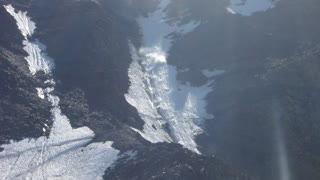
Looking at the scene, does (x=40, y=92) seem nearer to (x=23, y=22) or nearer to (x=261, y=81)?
(x=23, y=22)

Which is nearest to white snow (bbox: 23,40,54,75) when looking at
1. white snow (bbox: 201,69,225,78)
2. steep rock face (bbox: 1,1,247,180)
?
steep rock face (bbox: 1,1,247,180)

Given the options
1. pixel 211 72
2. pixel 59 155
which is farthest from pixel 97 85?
pixel 59 155

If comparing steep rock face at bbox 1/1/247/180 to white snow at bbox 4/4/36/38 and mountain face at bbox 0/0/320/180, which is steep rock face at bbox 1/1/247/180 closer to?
mountain face at bbox 0/0/320/180

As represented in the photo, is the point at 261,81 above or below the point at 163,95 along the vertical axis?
below

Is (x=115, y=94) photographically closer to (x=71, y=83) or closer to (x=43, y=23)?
(x=71, y=83)

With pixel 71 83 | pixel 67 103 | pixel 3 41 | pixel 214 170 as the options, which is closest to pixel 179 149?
pixel 214 170

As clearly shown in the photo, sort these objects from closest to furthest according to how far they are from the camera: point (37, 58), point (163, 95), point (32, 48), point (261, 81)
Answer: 1. point (261, 81)
2. point (37, 58)
3. point (163, 95)
4. point (32, 48)

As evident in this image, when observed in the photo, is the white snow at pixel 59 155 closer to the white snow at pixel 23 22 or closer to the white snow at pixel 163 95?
the white snow at pixel 163 95
